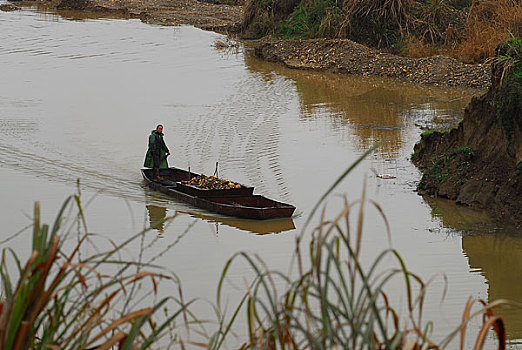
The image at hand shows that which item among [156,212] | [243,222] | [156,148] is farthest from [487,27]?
[243,222]

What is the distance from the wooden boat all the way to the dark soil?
17.1 meters

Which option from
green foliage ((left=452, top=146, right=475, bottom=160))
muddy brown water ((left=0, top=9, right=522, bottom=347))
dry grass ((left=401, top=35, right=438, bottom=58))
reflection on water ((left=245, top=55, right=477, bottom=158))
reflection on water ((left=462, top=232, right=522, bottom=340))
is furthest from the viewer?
dry grass ((left=401, top=35, right=438, bottom=58))

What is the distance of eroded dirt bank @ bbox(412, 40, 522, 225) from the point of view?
14984mm

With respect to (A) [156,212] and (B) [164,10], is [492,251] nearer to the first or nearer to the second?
(A) [156,212]

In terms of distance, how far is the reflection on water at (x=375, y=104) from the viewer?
77.8 ft

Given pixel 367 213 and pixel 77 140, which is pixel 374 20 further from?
pixel 367 213

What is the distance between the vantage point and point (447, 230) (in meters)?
14.8

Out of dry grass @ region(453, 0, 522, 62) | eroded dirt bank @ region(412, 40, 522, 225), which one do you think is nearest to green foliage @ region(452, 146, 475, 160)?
eroded dirt bank @ region(412, 40, 522, 225)

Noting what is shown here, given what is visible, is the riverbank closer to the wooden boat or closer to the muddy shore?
the muddy shore

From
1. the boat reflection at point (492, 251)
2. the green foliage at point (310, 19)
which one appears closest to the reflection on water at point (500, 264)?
the boat reflection at point (492, 251)

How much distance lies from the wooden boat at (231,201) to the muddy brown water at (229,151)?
0.18 meters

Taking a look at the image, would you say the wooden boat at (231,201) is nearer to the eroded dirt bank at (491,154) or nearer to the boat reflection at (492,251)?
the boat reflection at (492,251)

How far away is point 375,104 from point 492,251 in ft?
49.5

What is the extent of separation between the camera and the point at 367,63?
34.8m
